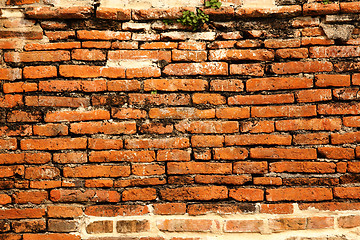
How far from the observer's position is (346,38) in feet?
5.69

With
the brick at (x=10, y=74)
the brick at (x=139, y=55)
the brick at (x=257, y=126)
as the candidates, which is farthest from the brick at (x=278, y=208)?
the brick at (x=10, y=74)

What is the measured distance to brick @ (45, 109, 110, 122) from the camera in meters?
1.74

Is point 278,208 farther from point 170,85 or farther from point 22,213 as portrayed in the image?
point 22,213

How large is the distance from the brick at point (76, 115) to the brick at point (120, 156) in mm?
253

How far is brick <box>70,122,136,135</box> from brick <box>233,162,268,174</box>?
2.56ft

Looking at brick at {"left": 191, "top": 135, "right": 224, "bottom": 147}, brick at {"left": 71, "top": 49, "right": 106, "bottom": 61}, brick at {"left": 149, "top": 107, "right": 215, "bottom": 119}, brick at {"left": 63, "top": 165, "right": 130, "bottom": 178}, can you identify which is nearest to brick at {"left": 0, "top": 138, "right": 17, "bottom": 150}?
brick at {"left": 63, "top": 165, "right": 130, "bottom": 178}

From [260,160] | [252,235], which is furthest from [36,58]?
[252,235]

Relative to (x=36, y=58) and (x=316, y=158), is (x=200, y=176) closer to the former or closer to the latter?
(x=316, y=158)

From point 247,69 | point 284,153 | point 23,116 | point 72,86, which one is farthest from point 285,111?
point 23,116

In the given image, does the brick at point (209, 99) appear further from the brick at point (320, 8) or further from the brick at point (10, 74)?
the brick at point (10, 74)

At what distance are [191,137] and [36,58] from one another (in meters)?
1.24

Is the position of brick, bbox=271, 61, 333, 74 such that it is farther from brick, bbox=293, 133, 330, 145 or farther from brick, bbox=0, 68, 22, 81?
brick, bbox=0, 68, 22, 81

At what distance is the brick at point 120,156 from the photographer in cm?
173

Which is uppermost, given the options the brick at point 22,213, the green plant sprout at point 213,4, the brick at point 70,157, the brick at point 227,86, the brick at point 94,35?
the green plant sprout at point 213,4
